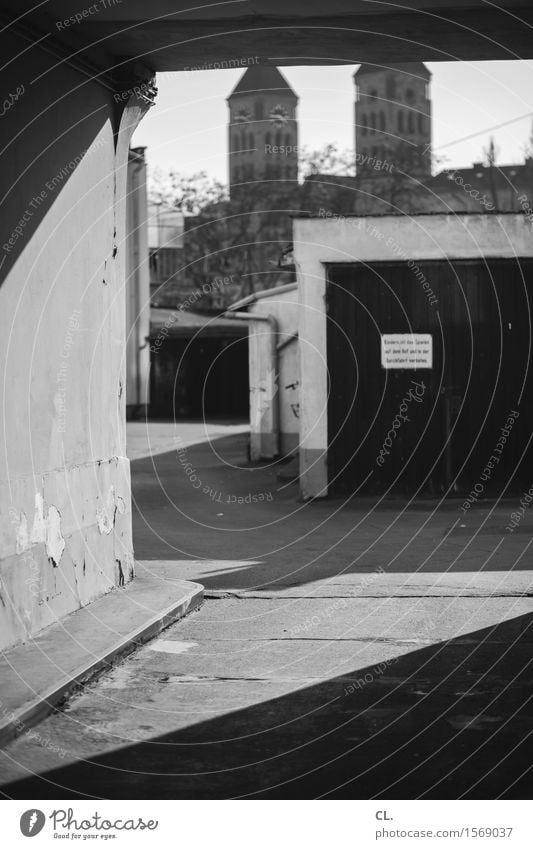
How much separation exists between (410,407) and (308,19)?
824cm

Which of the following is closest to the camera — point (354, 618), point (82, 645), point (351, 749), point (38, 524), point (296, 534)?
point (351, 749)

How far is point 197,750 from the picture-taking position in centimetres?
480

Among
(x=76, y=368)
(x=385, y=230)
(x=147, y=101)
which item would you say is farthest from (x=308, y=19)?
(x=385, y=230)

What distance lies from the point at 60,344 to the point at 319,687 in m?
2.90

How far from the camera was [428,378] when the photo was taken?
14703 millimetres

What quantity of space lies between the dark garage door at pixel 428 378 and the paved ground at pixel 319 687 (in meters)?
3.34

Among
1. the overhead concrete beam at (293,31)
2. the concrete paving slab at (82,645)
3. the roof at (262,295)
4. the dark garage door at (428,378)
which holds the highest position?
the overhead concrete beam at (293,31)

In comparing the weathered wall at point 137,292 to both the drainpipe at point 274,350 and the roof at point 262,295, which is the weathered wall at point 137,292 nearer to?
the drainpipe at point 274,350

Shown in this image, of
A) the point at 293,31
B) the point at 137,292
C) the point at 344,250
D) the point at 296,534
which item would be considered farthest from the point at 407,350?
the point at 137,292

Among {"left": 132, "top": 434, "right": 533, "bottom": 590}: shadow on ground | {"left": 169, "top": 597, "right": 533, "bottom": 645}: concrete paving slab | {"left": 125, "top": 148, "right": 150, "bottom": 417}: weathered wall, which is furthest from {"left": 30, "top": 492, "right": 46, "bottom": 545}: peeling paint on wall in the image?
{"left": 125, "top": 148, "right": 150, "bottom": 417}: weathered wall

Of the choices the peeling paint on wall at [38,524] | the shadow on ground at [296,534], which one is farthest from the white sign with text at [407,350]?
the peeling paint on wall at [38,524]

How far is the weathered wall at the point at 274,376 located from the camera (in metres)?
19.2

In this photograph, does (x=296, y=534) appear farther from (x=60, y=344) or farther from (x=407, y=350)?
(x=60, y=344)

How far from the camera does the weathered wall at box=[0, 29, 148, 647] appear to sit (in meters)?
6.44
